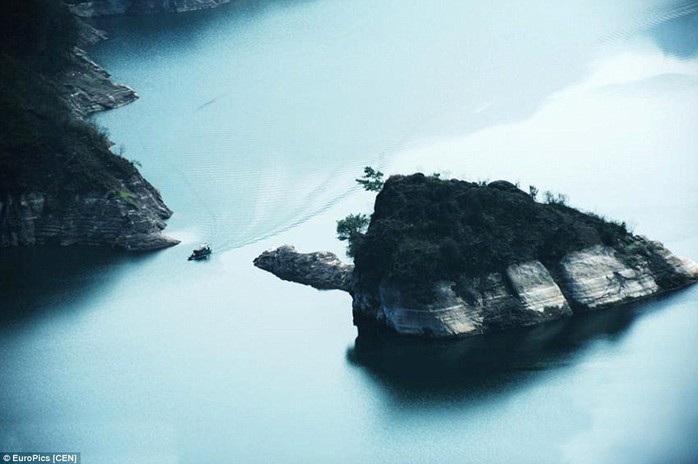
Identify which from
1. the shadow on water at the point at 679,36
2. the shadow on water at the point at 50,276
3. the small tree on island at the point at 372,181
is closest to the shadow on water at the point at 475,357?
the shadow on water at the point at 50,276

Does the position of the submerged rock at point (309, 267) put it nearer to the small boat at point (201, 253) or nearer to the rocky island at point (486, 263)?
the rocky island at point (486, 263)

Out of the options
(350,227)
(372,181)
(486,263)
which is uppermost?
(372,181)

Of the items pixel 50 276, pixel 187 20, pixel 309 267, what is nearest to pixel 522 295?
pixel 309 267

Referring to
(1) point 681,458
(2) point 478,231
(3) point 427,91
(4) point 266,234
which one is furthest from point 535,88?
(1) point 681,458

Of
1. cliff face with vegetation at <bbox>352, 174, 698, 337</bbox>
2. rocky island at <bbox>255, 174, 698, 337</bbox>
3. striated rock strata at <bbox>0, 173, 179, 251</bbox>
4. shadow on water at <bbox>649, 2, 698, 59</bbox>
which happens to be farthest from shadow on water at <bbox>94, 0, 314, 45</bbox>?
cliff face with vegetation at <bbox>352, 174, 698, 337</bbox>

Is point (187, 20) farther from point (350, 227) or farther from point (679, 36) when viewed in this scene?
point (350, 227)

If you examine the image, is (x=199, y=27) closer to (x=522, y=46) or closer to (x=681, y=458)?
(x=522, y=46)
